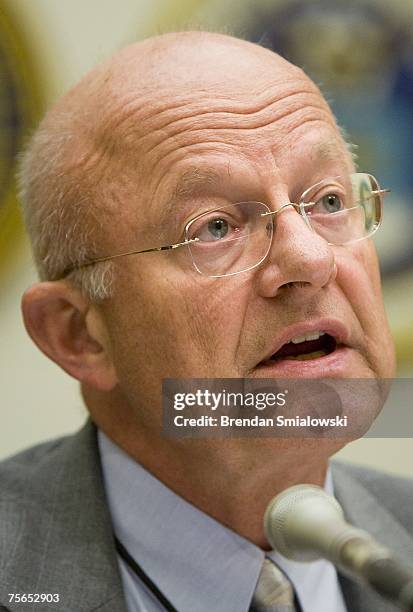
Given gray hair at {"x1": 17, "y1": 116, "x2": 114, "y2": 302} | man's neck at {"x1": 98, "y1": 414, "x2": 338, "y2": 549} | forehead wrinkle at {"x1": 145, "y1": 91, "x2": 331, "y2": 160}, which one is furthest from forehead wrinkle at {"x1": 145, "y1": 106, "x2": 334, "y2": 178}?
man's neck at {"x1": 98, "y1": 414, "x2": 338, "y2": 549}

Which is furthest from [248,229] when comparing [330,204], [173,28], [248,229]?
[173,28]

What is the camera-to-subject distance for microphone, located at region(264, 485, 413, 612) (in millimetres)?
550

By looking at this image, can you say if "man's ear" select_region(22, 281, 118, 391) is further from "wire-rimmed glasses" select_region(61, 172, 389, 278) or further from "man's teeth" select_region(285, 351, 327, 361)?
"man's teeth" select_region(285, 351, 327, 361)

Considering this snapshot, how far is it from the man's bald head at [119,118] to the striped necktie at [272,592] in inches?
15.9

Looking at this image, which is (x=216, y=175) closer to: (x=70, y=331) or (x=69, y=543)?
(x=70, y=331)

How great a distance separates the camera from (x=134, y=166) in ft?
3.30

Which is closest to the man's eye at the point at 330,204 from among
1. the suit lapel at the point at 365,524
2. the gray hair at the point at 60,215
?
the gray hair at the point at 60,215

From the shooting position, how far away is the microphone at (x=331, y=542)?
→ 1.81ft

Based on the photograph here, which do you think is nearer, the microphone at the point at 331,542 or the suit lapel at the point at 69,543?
the microphone at the point at 331,542

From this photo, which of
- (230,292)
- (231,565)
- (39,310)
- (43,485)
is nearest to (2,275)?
(39,310)

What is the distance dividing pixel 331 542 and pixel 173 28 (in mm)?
820

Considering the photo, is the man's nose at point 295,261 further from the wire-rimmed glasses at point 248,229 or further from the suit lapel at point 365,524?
the suit lapel at point 365,524

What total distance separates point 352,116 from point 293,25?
16cm

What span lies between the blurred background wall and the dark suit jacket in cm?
13
